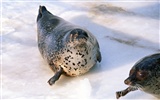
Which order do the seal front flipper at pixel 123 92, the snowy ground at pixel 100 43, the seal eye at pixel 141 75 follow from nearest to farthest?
the seal eye at pixel 141 75 < the seal front flipper at pixel 123 92 < the snowy ground at pixel 100 43

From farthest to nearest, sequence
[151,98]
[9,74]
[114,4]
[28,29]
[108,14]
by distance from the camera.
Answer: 1. [114,4]
2. [108,14]
3. [28,29]
4. [9,74]
5. [151,98]

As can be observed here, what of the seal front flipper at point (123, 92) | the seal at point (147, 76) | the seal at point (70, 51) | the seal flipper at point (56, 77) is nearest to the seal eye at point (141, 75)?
the seal at point (147, 76)

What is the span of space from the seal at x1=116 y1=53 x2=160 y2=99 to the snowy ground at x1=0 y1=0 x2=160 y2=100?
0.63 feet

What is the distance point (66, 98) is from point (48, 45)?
2.82 feet

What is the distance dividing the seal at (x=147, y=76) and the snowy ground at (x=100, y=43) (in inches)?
7.5

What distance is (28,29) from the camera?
5.24 meters

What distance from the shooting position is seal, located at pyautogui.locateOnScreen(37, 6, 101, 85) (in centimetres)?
376

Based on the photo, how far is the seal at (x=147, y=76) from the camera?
3.20 meters

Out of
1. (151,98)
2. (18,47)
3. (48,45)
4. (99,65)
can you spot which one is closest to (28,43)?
(18,47)

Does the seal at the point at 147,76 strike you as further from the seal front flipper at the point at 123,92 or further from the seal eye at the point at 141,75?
the seal front flipper at the point at 123,92

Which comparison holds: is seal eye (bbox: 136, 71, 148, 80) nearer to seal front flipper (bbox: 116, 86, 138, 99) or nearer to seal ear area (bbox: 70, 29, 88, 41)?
seal front flipper (bbox: 116, 86, 138, 99)

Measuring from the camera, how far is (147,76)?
3.21m

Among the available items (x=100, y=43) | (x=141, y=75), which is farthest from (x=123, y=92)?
(x=100, y=43)

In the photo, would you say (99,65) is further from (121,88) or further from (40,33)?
(40,33)
